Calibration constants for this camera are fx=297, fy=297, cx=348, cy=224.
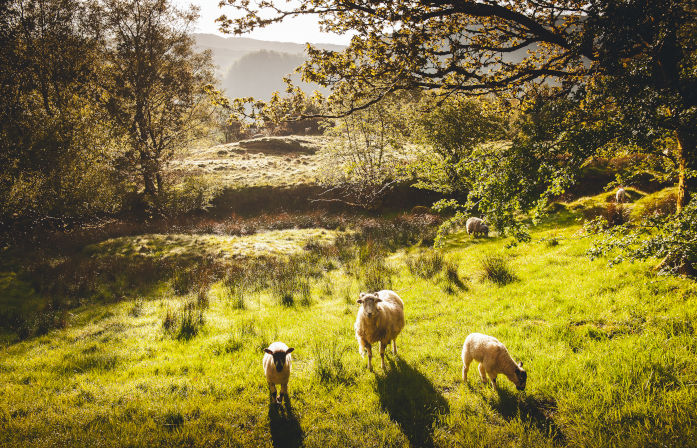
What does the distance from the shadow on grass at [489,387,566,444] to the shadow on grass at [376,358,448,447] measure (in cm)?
85

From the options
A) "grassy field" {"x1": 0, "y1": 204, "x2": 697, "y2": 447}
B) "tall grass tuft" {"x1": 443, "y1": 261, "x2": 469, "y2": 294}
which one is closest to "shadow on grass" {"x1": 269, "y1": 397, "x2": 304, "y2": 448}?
"grassy field" {"x1": 0, "y1": 204, "x2": 697, "y2": 447}

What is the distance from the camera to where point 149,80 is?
2100 centimetres

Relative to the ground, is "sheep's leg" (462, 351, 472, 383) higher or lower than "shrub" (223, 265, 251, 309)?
higher

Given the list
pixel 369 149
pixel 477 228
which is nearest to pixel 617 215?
pixel 477 228

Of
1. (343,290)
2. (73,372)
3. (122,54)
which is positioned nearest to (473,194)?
(343,290)

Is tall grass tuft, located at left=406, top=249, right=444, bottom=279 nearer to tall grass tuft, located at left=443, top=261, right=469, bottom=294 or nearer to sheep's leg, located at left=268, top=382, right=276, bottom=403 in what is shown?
tall grass tuft, located at left=443, top=261, right=469, bottom=294

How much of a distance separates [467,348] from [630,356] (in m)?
2.48

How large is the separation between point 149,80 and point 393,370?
81.9 feet

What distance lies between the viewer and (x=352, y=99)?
6.86 meters

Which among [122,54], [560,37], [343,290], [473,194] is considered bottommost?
[343,290]

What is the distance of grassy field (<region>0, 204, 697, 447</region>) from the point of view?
4.18m

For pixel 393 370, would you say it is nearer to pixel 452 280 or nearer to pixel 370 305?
pixel 370 305

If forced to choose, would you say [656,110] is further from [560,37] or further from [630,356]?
[630,356]

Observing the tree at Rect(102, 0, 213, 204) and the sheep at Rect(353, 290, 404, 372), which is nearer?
the sheep at Rect(353, 290, 404, 372)
